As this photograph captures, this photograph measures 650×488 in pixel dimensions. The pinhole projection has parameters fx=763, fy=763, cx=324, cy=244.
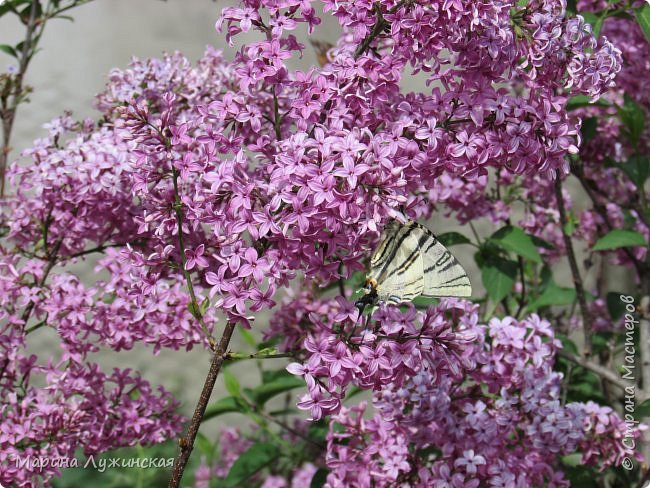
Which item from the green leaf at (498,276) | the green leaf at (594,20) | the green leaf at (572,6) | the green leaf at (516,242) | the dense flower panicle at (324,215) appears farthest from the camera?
the green leaf at (498,276)

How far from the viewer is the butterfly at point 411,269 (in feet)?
3.24

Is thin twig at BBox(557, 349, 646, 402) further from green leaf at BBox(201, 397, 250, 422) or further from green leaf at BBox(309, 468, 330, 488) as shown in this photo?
green leaf at BBox(201, 397, 250, 422)

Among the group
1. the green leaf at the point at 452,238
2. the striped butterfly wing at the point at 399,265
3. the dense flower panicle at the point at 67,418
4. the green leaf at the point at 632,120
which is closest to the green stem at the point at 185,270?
the striped butterfly wing at the point at 399,265

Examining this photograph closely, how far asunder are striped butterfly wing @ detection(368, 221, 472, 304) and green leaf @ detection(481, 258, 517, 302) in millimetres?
740

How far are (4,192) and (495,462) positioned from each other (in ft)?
3.64

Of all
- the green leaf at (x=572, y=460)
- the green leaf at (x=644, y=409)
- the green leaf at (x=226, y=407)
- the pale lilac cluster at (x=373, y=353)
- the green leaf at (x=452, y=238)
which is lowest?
the green leaf at (x=572, y=460)

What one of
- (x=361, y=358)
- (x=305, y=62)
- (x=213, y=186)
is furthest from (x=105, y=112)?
(x=305, y=62)

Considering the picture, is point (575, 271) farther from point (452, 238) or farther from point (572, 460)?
point (572, 460)

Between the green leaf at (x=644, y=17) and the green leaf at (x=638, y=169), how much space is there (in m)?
0.41

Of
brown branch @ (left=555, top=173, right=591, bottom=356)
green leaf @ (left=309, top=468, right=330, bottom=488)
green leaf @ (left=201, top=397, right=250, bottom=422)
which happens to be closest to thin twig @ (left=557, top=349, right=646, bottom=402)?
brown branch @ (left=555, top=173, right=591, bottom=356)

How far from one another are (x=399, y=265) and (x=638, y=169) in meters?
1.04

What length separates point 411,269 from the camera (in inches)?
39.9

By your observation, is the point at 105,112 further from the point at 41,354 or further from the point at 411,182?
the point at 41,354

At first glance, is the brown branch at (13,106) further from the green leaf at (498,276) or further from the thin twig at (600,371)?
the thin twig at (600,371)
